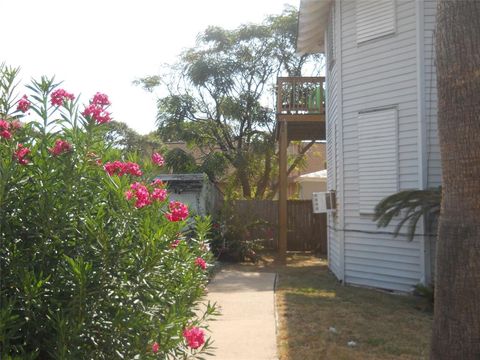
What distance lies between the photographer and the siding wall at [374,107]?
9547 millimetres

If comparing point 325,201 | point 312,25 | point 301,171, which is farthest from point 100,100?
point 301,171

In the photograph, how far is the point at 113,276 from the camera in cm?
292

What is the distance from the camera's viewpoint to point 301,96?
14.4 metres

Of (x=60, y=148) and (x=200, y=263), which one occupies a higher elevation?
(x=60, y=148)

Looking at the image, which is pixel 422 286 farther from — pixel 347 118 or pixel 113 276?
pixel 113 276

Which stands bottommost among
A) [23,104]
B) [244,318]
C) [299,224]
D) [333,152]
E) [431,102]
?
[244,318]

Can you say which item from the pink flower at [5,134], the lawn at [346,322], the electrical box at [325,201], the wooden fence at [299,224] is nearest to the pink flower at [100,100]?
the pink flower at [5,134]

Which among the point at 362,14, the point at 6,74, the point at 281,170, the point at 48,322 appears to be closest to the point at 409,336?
the point at 48,322

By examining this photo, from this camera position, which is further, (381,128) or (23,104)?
(381,128)

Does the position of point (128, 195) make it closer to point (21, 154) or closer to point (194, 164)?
point (21, 154)

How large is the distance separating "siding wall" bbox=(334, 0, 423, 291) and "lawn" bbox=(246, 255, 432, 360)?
0.47m

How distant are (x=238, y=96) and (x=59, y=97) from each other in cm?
1872

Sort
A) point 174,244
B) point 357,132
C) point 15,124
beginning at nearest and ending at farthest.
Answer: point 15,124 < point 174,244 < point 357,132

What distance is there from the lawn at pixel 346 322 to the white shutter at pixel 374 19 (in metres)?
4.73
